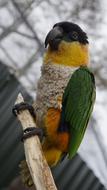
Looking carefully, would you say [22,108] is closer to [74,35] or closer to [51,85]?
[51,85]

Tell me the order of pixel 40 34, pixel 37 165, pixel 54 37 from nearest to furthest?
1. pixel 37 165
2. pixel 54 37
3. pixel 40 34

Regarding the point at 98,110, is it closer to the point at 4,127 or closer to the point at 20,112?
the point at 4,127

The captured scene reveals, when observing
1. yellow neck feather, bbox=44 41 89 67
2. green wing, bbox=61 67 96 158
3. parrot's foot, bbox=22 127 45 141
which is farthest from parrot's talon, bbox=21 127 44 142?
yellow neck feather, bbox=44 41 89 67

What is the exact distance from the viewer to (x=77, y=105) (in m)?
1.86

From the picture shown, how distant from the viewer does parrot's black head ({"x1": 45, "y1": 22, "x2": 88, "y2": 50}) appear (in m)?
1.83

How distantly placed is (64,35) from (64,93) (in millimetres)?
171

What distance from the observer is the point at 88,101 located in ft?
6.12

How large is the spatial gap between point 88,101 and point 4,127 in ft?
3.00

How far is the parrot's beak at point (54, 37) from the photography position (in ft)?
5.96

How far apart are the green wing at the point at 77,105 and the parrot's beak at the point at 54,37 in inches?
4.1

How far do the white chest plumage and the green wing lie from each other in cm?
2

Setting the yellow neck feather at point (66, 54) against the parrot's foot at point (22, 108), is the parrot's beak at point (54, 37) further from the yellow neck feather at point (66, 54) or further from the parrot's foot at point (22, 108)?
the parrot's foot at point (22, 108)

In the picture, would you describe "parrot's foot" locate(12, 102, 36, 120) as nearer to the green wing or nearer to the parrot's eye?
the green wing

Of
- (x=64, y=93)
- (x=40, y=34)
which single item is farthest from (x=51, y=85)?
(x=40, y=34)
